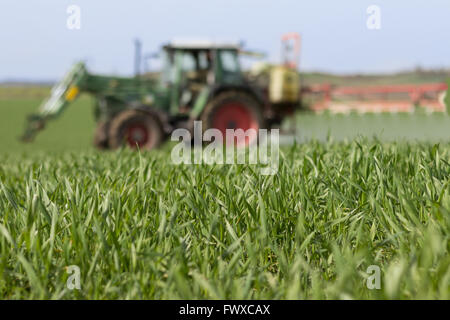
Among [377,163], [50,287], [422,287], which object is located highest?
[377,163]

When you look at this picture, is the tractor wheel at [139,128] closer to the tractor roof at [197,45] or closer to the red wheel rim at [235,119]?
the red wheel rim at [235,119]

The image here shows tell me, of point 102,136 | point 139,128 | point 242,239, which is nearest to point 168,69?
point 139,128

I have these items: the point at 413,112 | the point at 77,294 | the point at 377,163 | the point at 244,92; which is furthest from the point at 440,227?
the point at 413,112

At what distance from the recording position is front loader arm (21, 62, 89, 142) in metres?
8.91

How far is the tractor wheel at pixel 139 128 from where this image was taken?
830 centimetres

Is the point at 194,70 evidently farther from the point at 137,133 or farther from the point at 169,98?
the point at 137,133

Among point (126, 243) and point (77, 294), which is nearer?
point (77, 294)

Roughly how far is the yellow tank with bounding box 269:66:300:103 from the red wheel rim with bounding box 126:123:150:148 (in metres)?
2.87

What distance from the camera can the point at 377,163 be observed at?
6.58 feet

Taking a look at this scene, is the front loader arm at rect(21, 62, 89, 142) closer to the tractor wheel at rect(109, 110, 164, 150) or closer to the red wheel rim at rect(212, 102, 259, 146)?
the tractor wheel at rect(109, 110, 164, 150)

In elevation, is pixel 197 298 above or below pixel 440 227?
below

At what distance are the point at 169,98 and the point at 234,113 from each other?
134 cm

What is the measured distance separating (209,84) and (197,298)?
25.2 feet
